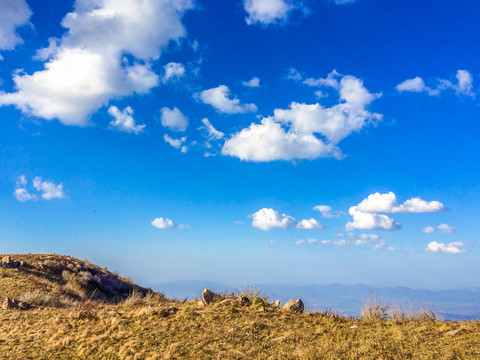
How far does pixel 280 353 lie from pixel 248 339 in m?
1.93

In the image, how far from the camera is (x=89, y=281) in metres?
31.6

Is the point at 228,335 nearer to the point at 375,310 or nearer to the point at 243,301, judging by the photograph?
the point at 243,301

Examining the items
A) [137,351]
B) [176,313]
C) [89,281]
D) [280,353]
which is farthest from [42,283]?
[280,353]

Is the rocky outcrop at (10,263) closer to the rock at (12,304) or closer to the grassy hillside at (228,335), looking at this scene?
the rock at (12,304)

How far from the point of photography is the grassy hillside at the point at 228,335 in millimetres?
9430

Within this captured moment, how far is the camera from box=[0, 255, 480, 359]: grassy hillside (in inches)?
371

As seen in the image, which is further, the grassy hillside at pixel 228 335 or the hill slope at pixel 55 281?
the hill slope at pixel 55 281

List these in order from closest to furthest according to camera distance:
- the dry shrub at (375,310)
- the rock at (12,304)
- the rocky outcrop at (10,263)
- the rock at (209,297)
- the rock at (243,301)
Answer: the dry shrub at (375,310)
the rock at (243,301)
the rock at (209,297)
the rock at (12,304)
the rocky outcrop at (10,263)

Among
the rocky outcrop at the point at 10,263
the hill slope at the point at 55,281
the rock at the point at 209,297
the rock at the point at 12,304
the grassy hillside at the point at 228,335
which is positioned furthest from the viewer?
the rocky outcrop at the point at 10,263

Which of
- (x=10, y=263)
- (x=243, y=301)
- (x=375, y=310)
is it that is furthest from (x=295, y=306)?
(x=10, y=263)

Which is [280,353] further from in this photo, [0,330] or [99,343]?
[0,330]

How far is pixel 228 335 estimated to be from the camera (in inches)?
467

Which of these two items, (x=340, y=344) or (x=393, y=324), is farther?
(x=393, y=324)

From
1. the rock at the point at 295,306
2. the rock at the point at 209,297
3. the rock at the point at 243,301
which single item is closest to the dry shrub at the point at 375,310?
the rock at the point at 295,306
